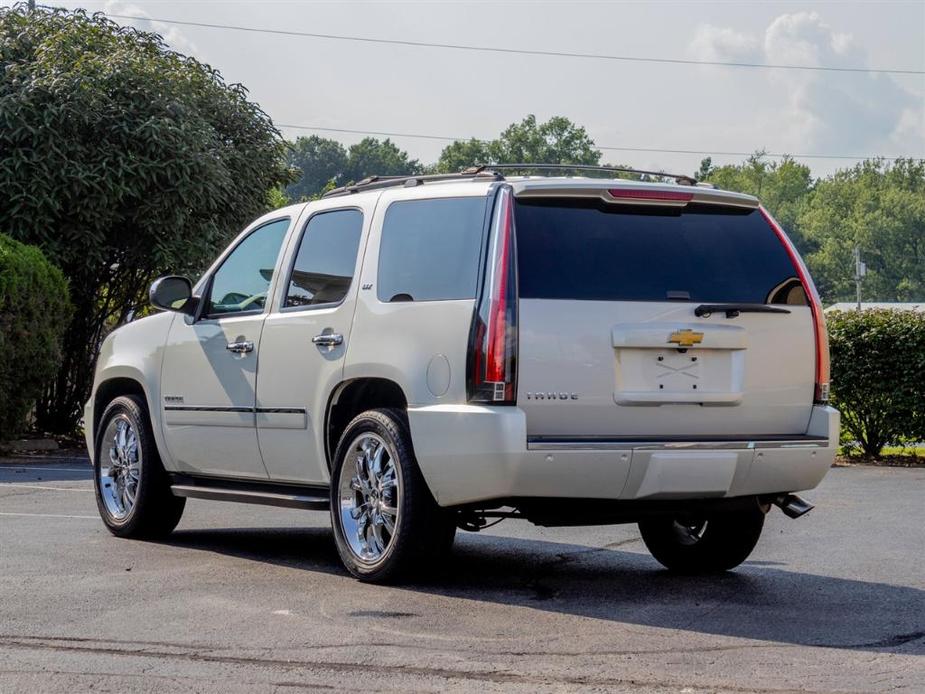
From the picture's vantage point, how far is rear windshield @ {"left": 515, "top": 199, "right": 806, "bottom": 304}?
7.07 m

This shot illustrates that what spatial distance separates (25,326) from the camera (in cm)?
1720

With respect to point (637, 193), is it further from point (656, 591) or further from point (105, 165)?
point (105, 165)

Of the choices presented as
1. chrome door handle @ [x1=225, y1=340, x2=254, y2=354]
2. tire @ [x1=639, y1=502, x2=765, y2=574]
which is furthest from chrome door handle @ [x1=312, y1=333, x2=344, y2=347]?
tire @ [x1=639, y1=502, x2=765, y2=574]

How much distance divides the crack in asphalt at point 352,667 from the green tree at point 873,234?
382 ft

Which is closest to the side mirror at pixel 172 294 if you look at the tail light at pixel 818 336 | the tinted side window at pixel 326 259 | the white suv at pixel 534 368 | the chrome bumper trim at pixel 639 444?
the white suv at pixel 534 368

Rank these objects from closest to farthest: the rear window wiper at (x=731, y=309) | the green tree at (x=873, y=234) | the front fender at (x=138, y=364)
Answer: the rear window wiper at (x=731, y=309) → the front fender at (x=138, y=364) → the green tree at (x=873, y=234)

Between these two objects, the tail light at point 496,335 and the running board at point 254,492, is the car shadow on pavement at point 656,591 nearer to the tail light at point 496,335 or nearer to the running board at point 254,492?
the running board at point 254,492

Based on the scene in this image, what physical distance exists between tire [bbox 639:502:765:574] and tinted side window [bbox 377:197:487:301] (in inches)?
68.3

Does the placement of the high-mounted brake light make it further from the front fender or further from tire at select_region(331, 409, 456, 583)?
the front fender

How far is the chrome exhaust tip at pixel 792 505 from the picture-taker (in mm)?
7594

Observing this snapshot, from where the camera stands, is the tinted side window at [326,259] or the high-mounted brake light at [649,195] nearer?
the high-mounted brake light at [649,195]

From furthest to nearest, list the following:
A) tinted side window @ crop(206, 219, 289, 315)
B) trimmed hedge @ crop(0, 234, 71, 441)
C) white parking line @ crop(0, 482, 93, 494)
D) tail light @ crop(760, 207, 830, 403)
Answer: trimmed hedge @ crop(0, 234, 71, 441)
white parking line @ crop(0, 482, 93, 494)
tinted side window @ crop(206, 219, 289, 315)
tail light @ crop(760, 207, 830, 403)

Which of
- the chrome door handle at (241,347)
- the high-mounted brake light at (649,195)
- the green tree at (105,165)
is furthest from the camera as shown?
the green tree at (105,165)

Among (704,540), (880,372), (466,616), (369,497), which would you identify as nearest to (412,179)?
(369,497)
